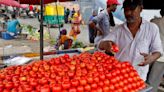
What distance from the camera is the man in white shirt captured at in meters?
3.14

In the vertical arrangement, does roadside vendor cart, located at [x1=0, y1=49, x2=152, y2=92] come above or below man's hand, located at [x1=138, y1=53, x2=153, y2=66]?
below

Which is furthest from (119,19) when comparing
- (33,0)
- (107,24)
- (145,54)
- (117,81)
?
(117,81)

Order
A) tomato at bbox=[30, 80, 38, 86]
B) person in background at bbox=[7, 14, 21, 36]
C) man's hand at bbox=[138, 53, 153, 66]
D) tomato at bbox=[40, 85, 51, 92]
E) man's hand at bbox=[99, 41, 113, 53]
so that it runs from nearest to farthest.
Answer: tomato at bbox=[40, 85, 51, 92], tomato at bbox=[30, 80, 38, 86], man's hand at bbox=[138, 53, 153, 66], man's hand at bbox=[99, 41, 113, 53], person in background at bbox=[7, 14, 21, 36]

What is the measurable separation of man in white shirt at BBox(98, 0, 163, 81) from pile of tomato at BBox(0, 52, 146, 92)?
0.37 m

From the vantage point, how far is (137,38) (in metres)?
3.25

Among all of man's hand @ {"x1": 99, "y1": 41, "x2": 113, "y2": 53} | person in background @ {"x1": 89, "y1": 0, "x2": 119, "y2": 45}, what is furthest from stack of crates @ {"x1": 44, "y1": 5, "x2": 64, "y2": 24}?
man's hand @ {"x1": 99, "y1": 41, "x2": 113, "y2": 53}

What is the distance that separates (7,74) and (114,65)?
1.08 meters

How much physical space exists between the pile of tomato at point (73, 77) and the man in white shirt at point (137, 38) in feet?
1.20

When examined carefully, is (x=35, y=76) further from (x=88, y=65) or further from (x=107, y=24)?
(x=107, y=24)

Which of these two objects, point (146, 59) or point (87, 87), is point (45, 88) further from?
point (146, 59)

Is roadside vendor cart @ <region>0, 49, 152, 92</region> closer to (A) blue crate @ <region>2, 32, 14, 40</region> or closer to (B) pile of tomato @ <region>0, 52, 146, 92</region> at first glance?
(B) pile of tomato @ <region>0, 52, 146, 92</region>

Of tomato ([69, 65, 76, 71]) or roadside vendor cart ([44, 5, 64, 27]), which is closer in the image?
tomato ([69, 65, 76, 71])

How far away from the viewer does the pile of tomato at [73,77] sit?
7.80ft

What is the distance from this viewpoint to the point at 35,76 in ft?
8.52
